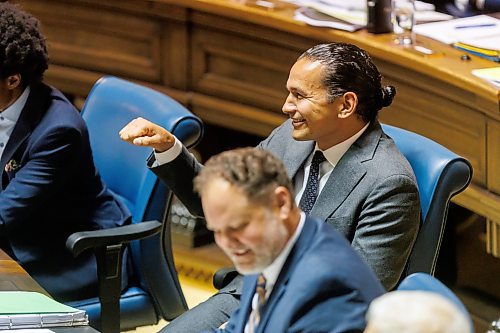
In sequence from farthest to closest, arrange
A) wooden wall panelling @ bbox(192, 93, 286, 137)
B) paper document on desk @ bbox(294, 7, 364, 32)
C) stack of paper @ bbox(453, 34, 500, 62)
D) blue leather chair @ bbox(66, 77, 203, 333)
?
wooden wall panelling @ bbox(192, 93, 286, 137) < paper document on desk @ bbox(294, 7, 364, 32) < stack of paper @ bbox(453, 34, 500, 62) < blue leather chair @ bbox(66, 77, 203, 333)

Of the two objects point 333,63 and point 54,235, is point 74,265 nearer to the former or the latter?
point 54,235

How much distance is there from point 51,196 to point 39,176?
0.24 ft

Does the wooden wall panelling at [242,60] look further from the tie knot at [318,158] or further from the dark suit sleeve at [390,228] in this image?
the dark suit sleeve at [390,228]

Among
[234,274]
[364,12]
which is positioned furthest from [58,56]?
[234,274]

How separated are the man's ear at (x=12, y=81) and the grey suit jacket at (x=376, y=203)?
96cm

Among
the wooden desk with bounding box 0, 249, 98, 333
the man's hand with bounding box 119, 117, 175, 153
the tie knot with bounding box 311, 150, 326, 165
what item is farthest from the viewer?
the tie knot with bounding box 311, 150, 326, 165

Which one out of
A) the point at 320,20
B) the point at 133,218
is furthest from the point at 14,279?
the point at 320,20

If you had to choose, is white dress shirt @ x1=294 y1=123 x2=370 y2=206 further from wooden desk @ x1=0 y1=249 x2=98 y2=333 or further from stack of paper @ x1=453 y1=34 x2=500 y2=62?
stack of paper @ x1=453 y1=34 x2=500 y2=62

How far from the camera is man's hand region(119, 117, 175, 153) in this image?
108 inches

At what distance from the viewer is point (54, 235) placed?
3176 mm

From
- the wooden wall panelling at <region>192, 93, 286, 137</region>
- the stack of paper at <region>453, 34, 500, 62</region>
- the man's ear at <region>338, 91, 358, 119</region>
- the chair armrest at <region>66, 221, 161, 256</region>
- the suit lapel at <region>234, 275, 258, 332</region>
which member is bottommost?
the wooden wall panelling at <region>192, 93, 286, 137</region>

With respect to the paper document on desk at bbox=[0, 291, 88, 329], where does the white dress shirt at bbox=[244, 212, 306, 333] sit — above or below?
above

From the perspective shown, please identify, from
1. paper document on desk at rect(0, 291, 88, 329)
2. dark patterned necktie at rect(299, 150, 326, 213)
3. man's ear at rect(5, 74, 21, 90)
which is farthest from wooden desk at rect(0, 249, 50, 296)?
dark patterned necktie at rect(299, 150, 326, 213)

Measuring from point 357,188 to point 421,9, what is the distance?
5.98 ft
